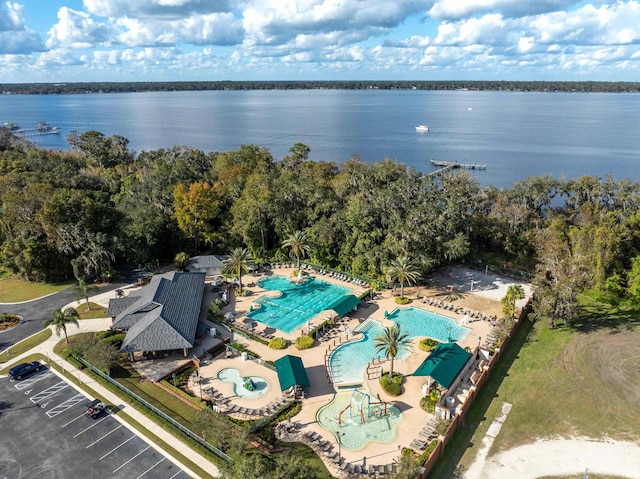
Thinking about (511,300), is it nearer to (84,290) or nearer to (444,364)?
(444,364)

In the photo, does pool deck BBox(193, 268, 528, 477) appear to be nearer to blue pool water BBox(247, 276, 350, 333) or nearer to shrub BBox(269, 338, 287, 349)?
shrub BBox(269, 338, 287, 349)

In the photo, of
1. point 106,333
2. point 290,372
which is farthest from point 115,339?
point 290,372

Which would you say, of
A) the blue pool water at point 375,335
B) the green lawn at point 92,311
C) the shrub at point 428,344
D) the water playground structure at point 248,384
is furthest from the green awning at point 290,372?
the green lawn at point 92,311

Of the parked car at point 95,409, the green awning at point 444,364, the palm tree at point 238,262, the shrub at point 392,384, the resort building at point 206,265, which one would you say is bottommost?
the parked car at point 95,409

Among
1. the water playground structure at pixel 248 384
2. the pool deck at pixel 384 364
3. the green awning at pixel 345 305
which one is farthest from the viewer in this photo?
the green awning at pixel 345 305

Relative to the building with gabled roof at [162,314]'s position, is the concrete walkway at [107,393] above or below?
below

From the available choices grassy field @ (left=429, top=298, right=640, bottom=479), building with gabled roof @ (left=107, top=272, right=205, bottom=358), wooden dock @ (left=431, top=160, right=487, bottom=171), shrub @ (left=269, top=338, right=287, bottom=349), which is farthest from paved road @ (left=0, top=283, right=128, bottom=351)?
wooden dock @ (left=431, top=160, right=487, bottom=171)

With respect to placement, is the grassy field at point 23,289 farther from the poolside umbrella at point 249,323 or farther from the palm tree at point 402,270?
the palm tree at point 402,270
